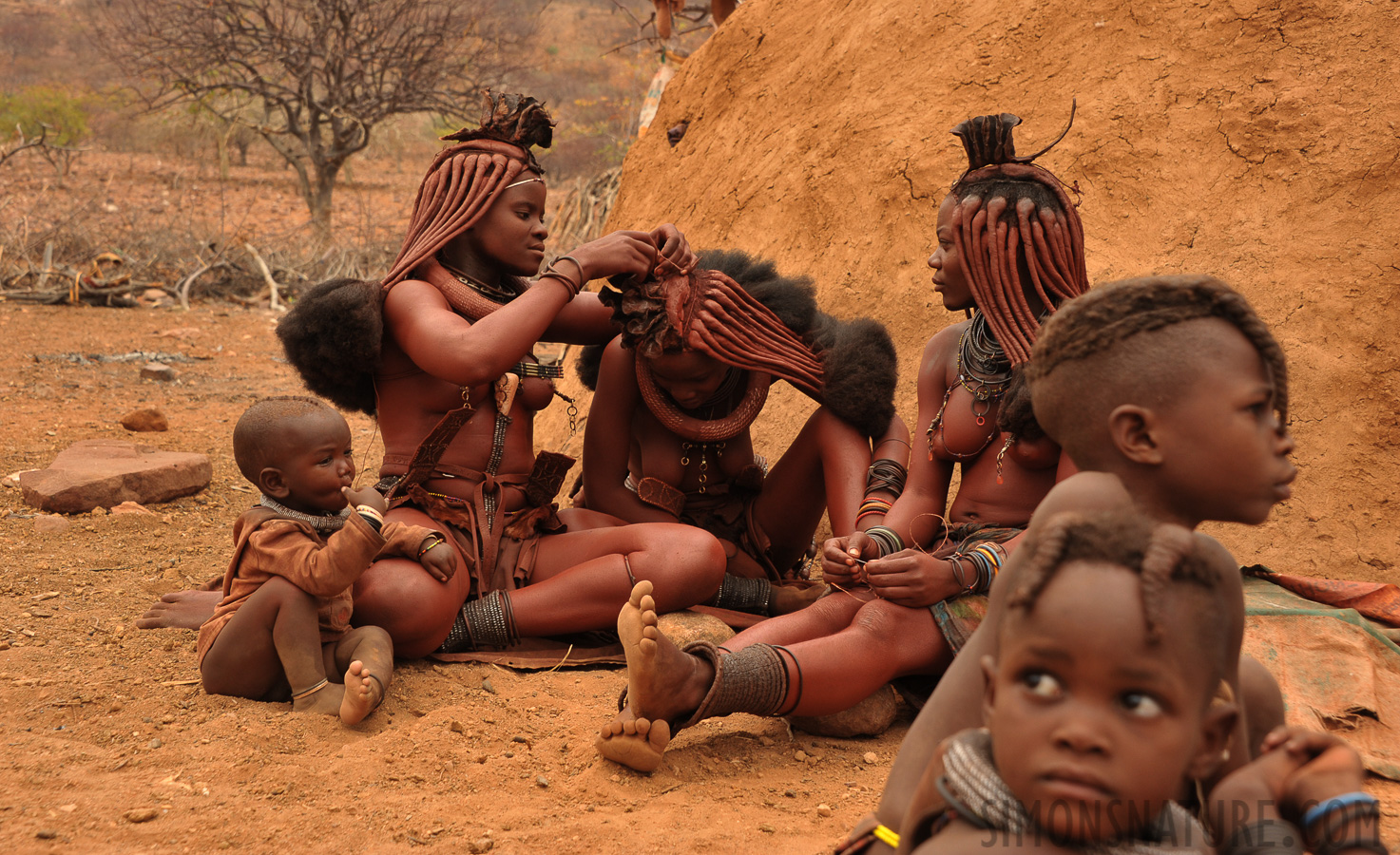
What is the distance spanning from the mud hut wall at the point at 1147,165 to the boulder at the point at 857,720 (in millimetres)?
1601

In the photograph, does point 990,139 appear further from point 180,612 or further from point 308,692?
point 180,612

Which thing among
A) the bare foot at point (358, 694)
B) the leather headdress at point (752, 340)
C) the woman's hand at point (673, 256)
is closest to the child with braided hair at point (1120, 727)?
the bare foot at point (358, 694)

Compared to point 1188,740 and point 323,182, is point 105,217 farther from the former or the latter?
point 1188,740

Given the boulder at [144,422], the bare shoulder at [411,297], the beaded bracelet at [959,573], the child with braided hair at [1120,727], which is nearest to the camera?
the child with braided hair at [1120,727]

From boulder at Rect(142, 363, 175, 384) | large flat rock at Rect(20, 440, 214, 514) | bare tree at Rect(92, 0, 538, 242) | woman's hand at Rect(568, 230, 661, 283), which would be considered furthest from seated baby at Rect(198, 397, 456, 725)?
bare tree at Rect(92, 0, 538, 242)

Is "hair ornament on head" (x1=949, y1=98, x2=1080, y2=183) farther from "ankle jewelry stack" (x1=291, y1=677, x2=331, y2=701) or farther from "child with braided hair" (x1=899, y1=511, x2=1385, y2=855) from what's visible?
"ankle jewelry stack" (x1=291, y1=677, x2=331, y2=701)

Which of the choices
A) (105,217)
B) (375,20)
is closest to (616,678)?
(105,217)

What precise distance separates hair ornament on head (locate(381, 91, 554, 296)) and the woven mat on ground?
8.41 ft

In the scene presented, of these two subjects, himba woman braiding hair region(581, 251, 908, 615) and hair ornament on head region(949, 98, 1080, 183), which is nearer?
hair ornament on head region(949, 98, 1080, 183)

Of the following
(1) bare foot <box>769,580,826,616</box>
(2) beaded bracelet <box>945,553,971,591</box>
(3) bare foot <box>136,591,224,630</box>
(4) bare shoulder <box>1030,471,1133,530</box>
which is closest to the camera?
(4) bare shoulder <box>1030,471,1133,530</box>

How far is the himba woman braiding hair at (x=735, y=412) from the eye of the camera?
11.7ft

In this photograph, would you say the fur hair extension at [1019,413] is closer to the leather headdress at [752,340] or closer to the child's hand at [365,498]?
the leather headdress at [752,340]

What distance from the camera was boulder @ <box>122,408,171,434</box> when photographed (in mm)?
6516

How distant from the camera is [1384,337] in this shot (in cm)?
371
